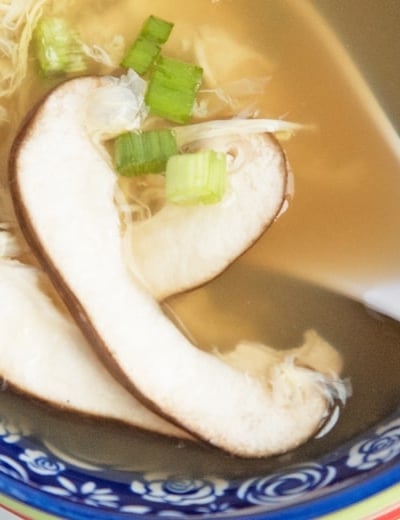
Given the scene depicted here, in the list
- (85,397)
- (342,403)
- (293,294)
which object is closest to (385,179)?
(293,294)

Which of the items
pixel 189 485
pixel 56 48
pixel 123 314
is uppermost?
pixel 56 48

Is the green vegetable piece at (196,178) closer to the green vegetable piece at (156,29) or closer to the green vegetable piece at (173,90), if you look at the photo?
the green vegetable piece at (173,90)

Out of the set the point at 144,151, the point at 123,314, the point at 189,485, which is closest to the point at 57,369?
the point at 123,314

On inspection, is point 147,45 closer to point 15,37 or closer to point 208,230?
point 15,37

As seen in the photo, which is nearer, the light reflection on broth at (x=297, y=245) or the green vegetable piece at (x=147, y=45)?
the light reflection on broth at (x=297, y=245)

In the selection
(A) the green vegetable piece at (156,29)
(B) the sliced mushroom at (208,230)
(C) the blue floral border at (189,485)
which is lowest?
(C) the blue floral border at (189,485)

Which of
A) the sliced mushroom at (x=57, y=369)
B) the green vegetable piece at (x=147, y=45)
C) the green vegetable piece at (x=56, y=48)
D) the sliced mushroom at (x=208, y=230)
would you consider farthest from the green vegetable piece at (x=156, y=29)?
the sliced mushroom at (x=57, y=369)
